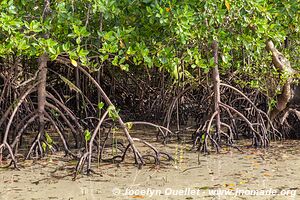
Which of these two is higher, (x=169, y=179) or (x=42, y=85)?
(x=42, y=85)

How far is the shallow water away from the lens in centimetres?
461

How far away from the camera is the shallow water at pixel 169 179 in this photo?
4609mm

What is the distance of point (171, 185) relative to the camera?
487 centimetres

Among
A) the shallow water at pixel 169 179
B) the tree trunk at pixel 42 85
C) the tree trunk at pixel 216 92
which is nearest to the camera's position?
the shallow water at pixel 169 179

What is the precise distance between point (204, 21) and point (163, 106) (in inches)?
137

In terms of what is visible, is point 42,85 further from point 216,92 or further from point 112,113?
point 216,92

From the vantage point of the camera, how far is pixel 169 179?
509 cm

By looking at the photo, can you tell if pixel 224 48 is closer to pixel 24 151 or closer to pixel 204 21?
pixel 204 21

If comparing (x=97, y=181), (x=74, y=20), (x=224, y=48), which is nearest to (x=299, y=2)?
(x=224, y=48)
